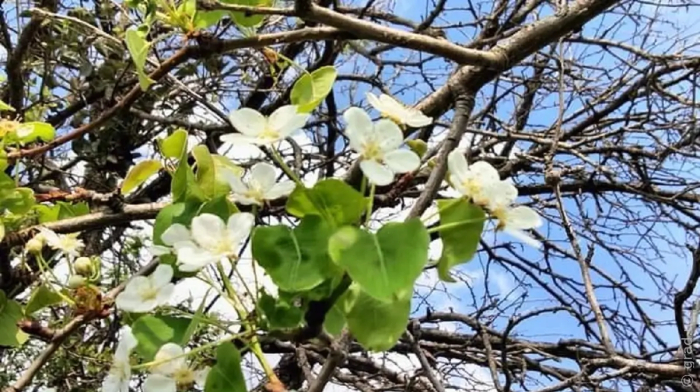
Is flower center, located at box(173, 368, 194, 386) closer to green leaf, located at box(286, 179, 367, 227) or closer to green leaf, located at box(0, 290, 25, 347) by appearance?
green leaf, located at box(286, 179, 367, 227)

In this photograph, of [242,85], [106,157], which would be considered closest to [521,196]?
[242,85]

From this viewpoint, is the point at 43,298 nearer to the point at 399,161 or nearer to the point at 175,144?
the point at 175,144

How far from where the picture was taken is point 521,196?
1.98m

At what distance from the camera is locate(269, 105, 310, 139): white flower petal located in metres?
0.47

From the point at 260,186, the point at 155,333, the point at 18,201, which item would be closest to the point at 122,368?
the point at 155,333

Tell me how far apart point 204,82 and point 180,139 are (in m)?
1.39

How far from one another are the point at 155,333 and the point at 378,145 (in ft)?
0.56

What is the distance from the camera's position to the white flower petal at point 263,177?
48cm

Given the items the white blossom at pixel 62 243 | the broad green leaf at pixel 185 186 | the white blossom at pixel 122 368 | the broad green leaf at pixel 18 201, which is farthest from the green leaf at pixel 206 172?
the broad green leaf at pixel 18 201

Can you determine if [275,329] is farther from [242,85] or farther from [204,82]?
[242,85]

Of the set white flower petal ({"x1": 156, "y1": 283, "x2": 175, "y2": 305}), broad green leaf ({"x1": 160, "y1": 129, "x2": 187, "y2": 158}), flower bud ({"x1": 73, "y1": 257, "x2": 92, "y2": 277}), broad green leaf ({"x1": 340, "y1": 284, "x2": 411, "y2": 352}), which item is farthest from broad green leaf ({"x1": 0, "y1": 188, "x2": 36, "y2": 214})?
broad green leaf ({"x1": 340, "y1": 284, "x2": 411, "y2": 352})

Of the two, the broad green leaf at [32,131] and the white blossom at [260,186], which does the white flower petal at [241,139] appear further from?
the broad green leaf at [32,131]

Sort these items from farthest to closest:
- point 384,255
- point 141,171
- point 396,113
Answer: point 141,171 < point 396,113 < point 384,255

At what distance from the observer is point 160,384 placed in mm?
451
